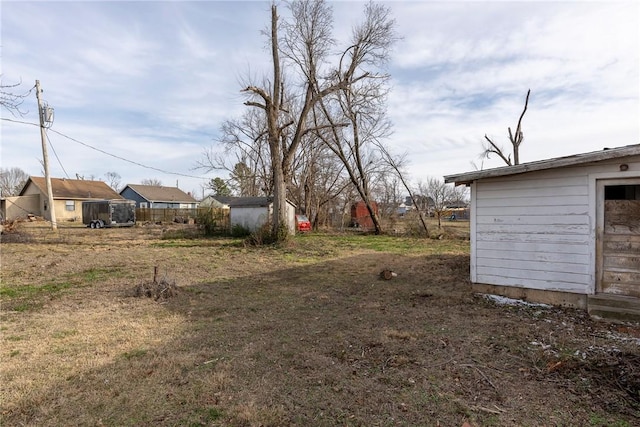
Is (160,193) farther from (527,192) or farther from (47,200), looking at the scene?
(527,192)

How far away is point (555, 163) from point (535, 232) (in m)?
1.15

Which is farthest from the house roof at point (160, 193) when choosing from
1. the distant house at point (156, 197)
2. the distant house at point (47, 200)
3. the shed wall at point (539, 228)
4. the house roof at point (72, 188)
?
the shed wall at point (539, 228)

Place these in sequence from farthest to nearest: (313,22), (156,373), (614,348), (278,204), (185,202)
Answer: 1. (185,202)
2. (313,22)
3. (278,204)
4. (614,348)
5. (156,373)

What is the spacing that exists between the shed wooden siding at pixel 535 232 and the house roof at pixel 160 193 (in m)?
43.0

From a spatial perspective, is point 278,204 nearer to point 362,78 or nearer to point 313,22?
point 362,78

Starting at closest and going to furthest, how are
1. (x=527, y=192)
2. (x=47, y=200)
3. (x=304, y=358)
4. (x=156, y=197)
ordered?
(x=304, y=358) → (x=527, y=192) → (x=47, y=200) → (x=156, y=197)

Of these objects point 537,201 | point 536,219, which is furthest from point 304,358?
point 537,201

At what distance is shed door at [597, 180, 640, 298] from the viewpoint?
15.9 feet

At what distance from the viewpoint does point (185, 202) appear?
46.0 m

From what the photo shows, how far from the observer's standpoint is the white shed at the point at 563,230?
193 inches

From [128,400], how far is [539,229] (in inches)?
232

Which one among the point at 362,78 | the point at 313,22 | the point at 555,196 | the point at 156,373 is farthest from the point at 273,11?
the point at 156,373

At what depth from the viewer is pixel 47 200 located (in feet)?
104

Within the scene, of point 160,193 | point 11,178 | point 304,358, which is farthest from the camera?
point 11,178
